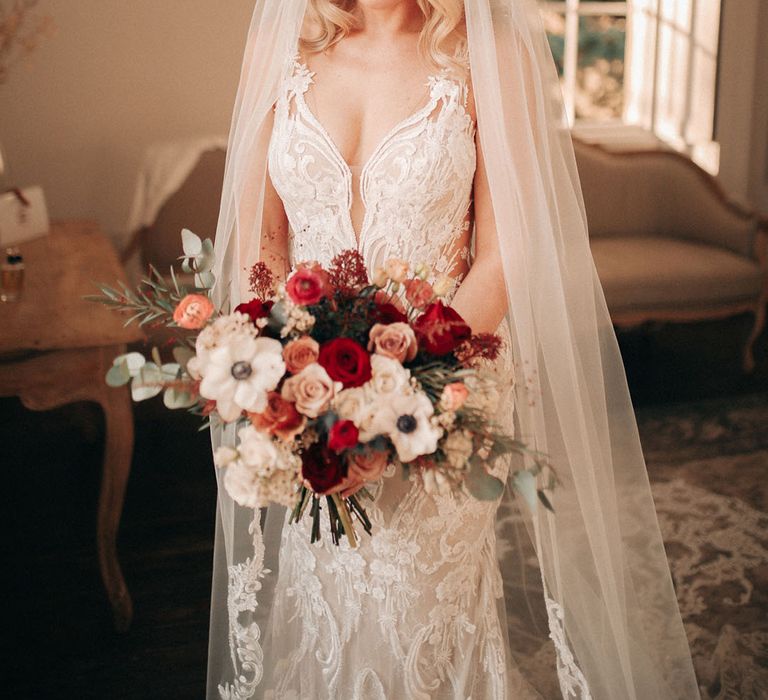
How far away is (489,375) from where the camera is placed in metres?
1.32

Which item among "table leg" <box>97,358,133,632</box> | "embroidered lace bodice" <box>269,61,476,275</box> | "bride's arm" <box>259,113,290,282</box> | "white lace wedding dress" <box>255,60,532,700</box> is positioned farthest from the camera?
"table leg" <box>97,358,133,632</box>

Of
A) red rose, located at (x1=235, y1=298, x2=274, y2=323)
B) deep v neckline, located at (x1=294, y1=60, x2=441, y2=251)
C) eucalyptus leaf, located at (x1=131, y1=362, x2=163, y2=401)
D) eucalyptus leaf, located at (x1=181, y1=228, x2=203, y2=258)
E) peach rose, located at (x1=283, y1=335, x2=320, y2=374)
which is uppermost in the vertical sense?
deep v neckline, located at (x1=294, y1=60, x2=441, y2=251)

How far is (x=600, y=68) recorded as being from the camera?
5934 mm

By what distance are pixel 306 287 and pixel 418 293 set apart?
17 cm

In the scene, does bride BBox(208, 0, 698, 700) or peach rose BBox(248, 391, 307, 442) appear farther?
bride BBox(208, 0, 698, 700)

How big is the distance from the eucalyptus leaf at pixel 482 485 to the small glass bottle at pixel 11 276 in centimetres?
195

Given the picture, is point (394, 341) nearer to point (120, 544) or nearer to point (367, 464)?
point (367, 464)

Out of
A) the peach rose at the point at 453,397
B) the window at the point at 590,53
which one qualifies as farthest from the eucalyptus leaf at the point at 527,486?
the window at the point at 590,53

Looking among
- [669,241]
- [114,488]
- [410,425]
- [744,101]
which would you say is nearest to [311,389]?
[410,425]

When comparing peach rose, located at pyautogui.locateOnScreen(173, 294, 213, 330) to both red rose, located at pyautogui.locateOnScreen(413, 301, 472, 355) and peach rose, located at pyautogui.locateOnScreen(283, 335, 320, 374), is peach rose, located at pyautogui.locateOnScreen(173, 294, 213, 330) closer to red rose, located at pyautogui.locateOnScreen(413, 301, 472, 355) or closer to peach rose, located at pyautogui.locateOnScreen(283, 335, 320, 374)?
peach rose, located at pyautogui.locateOnScreen(283, 335, 320, 374)

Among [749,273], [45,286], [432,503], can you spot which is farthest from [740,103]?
[432,503]

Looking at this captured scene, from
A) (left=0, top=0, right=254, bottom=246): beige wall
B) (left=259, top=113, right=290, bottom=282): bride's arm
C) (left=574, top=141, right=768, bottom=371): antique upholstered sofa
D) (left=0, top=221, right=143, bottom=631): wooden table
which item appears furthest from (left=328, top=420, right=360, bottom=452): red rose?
(left=0, top=0, right=254, bottom=246): beige wall

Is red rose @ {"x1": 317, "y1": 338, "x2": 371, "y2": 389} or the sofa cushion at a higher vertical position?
red rose @ {"x1": 317, "y1": 338, "x2": 371, "y2": 389}

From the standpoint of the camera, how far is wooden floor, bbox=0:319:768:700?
2.62m
